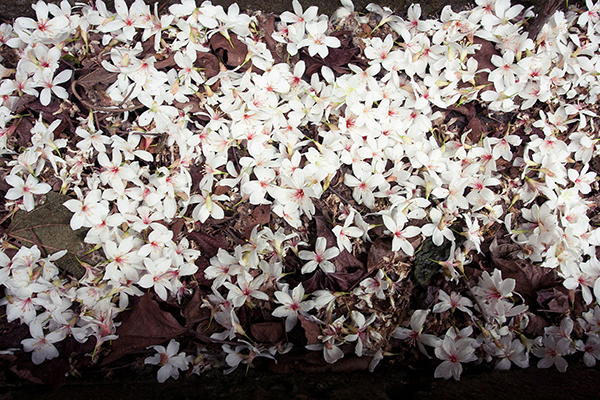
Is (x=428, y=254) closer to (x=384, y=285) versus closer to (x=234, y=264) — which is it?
(x=384, y=285)

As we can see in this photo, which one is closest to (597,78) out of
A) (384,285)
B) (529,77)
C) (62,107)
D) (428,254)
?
(529,77)

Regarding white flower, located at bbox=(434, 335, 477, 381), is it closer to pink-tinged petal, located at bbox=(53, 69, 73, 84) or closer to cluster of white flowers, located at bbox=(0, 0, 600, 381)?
cluster of white flowers, located at bbox=(0, 0, 600, 381)

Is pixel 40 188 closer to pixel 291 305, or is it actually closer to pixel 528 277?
pixel 291 305

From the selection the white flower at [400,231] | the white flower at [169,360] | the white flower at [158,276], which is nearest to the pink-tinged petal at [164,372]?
the white flower at [169,360]

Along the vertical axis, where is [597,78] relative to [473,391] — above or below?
above

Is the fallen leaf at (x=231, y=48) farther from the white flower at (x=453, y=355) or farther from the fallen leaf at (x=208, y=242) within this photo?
the white flower at (x=453, y=355)

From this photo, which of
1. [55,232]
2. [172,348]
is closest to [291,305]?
[172,348]
